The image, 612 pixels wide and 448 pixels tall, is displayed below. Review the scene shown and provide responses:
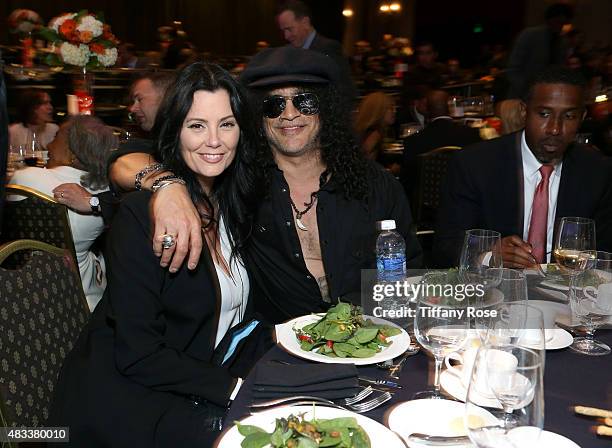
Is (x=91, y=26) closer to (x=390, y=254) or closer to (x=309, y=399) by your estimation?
(x=390, y=254)

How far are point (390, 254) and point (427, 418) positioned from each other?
0.93 meters

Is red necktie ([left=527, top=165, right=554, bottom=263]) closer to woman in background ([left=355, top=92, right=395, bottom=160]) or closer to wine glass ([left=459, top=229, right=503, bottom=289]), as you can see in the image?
wine glass ([left=459, top=229, right=503, bottom=289])

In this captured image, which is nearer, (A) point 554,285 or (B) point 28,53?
(A) point 554,285

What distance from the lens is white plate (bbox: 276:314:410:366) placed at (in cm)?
142

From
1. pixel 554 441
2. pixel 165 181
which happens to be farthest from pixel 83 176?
pixel 554 441

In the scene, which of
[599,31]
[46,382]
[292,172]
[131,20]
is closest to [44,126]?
[292,172]

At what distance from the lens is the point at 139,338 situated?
1602mm

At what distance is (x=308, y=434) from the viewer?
3.35ft

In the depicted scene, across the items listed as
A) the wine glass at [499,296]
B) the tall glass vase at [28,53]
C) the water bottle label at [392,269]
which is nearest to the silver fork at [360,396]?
the wine glass at [499,296]

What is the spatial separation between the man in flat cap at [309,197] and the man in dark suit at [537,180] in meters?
0.43

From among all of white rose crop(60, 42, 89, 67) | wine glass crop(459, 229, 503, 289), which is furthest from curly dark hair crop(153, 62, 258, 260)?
white rose crop(60, 42, 89, 67)

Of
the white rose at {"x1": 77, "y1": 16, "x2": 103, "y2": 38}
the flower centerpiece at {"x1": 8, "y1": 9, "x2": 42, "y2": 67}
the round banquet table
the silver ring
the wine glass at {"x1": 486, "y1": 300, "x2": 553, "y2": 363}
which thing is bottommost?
the round banquet table

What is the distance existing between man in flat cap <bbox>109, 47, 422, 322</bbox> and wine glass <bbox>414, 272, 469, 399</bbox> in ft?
3.07

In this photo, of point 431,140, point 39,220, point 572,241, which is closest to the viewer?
point 572,241
